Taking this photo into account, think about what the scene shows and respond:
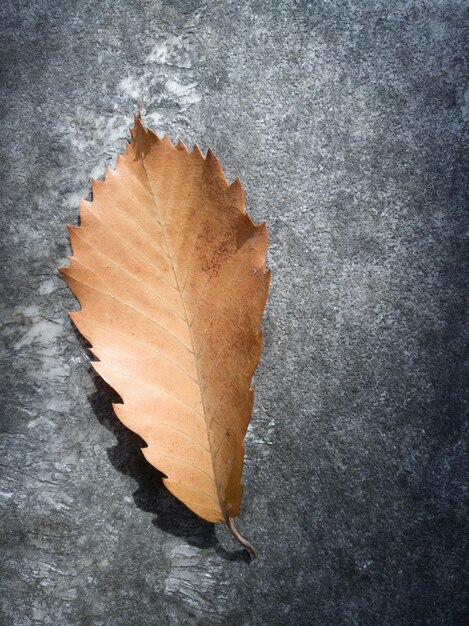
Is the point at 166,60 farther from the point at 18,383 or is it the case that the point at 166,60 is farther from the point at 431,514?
the point at 431,514

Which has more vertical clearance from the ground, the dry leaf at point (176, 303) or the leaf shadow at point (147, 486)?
the dry leaf at point (176, 303)

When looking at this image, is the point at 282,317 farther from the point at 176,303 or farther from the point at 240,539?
the point at 240,539

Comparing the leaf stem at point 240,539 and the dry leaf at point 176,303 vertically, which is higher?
the dry leaf at point 176,303

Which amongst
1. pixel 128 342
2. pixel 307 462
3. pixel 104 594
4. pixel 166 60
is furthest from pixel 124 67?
pixel 104 594

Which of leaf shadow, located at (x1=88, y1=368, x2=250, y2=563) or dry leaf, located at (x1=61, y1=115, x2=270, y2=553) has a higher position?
dry leaf, located at (x1=61, y1=115, x2=270, y2=553)

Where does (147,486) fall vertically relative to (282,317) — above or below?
below

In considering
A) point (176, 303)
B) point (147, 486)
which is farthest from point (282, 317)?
point (147, 486)
